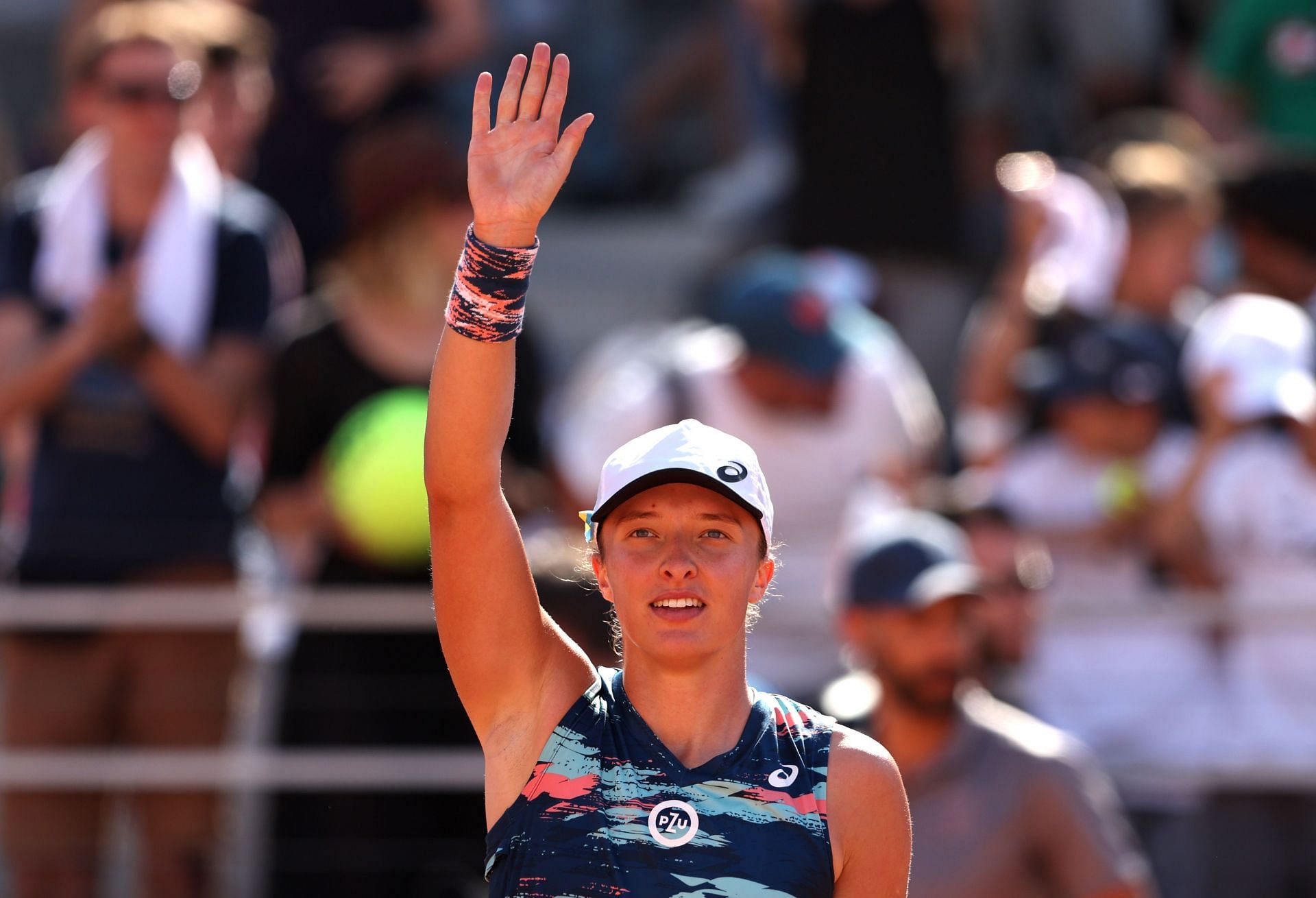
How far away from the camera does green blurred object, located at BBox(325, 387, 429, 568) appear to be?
17.9ft

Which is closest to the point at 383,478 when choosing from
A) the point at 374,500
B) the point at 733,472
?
the point at 374,500

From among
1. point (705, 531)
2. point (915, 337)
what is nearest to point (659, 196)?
point (915, 337)

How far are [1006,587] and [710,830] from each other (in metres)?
3.26

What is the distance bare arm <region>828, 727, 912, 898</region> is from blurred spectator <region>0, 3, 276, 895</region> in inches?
128

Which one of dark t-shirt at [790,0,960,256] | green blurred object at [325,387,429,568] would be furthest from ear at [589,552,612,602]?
dark t-shirt at [790,0,960,256]

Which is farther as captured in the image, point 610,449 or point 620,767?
point 610,449

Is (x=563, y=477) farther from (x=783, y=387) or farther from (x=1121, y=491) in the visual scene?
(x=1121, y=491)

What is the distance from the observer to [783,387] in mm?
5934

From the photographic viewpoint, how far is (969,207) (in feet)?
28.8

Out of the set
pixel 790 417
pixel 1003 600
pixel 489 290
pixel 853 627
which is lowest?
pixel 489 290

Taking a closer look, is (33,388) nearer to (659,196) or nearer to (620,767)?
(620,767)

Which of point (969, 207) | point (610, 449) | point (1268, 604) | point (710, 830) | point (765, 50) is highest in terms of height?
point (765, 50)

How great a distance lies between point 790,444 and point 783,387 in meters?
0.16

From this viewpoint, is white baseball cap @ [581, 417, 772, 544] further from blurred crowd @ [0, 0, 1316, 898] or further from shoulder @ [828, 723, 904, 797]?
blurred crowd @ [0, 0, 1316, 898]
